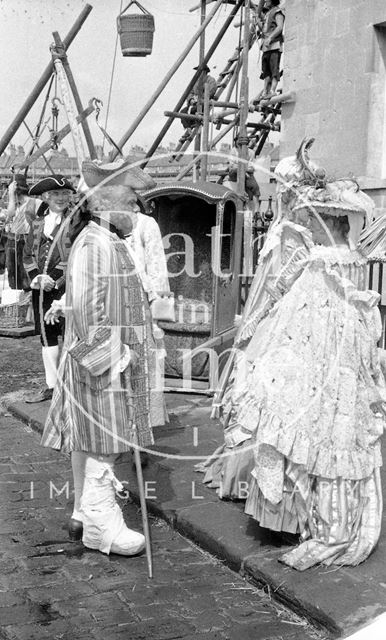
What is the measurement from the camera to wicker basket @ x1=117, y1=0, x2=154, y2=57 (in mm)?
9453

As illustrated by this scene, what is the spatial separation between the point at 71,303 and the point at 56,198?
297 cm

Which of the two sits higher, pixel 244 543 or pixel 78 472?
pixel 78 472

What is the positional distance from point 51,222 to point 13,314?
465 cm

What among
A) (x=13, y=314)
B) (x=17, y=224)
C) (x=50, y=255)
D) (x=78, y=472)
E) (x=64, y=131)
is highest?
(x=64, y=131)

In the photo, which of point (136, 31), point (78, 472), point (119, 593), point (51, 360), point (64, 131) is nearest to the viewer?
point (119, 593)

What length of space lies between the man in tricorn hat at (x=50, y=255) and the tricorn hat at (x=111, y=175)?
251 centimetres

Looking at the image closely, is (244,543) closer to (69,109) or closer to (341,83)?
(341,83)

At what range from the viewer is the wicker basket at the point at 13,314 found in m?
11.0

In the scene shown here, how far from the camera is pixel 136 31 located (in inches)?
373

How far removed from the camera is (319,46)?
834 centimetres

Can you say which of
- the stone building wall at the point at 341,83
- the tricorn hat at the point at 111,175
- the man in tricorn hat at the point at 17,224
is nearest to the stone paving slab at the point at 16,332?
the man in tricorn hat at the point at 17,224

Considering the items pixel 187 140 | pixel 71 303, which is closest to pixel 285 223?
pixel 71 303

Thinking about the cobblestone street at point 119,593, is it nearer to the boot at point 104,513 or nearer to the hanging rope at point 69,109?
the boot at point 104,513

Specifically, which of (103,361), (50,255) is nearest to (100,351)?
(103,361)
